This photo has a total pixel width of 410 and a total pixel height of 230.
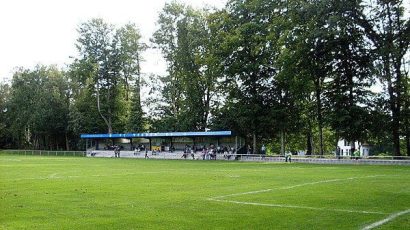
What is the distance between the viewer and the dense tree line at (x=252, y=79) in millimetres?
43562

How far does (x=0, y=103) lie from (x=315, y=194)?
97884mm

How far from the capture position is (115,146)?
2579 inches

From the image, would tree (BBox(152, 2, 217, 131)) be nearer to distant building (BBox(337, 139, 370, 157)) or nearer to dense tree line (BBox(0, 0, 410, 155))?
dense tree line (BBox(0, 0, 410, 155))

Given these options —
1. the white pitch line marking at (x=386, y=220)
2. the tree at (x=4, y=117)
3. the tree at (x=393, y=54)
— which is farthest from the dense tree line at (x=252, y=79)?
the white pitch line marking at (x=386, y=220)

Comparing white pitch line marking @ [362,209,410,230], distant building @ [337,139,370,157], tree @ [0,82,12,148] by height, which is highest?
tree @ [0,82,12,148]

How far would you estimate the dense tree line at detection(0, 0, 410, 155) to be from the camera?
143 ft

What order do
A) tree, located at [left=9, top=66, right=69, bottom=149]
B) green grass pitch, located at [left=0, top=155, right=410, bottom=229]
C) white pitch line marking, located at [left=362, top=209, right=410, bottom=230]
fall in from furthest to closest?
tree, located at [left=9, top=66, right=69, bottom=149] → green grass pitch, located at [left=0, top=155, right=410, bottom=229] → white pitch line marking, located at [left=362, top=209, right=410, bottom=230]

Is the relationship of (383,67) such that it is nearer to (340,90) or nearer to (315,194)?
(340,90)

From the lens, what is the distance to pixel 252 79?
5547 centimetres

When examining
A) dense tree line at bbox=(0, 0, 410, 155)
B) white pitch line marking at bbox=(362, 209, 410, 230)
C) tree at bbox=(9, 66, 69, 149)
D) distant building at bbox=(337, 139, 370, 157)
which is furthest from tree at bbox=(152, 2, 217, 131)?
white pitch line marking at bbox=(362, 209, 410, 230)

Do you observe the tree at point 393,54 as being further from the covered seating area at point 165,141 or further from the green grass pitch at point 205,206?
the green grass pitch at point 205,206

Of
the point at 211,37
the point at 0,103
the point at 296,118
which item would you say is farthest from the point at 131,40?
the point at 0,103

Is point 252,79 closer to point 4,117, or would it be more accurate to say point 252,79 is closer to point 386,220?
point 386,220

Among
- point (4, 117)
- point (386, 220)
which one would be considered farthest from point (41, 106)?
point (386, 220)
